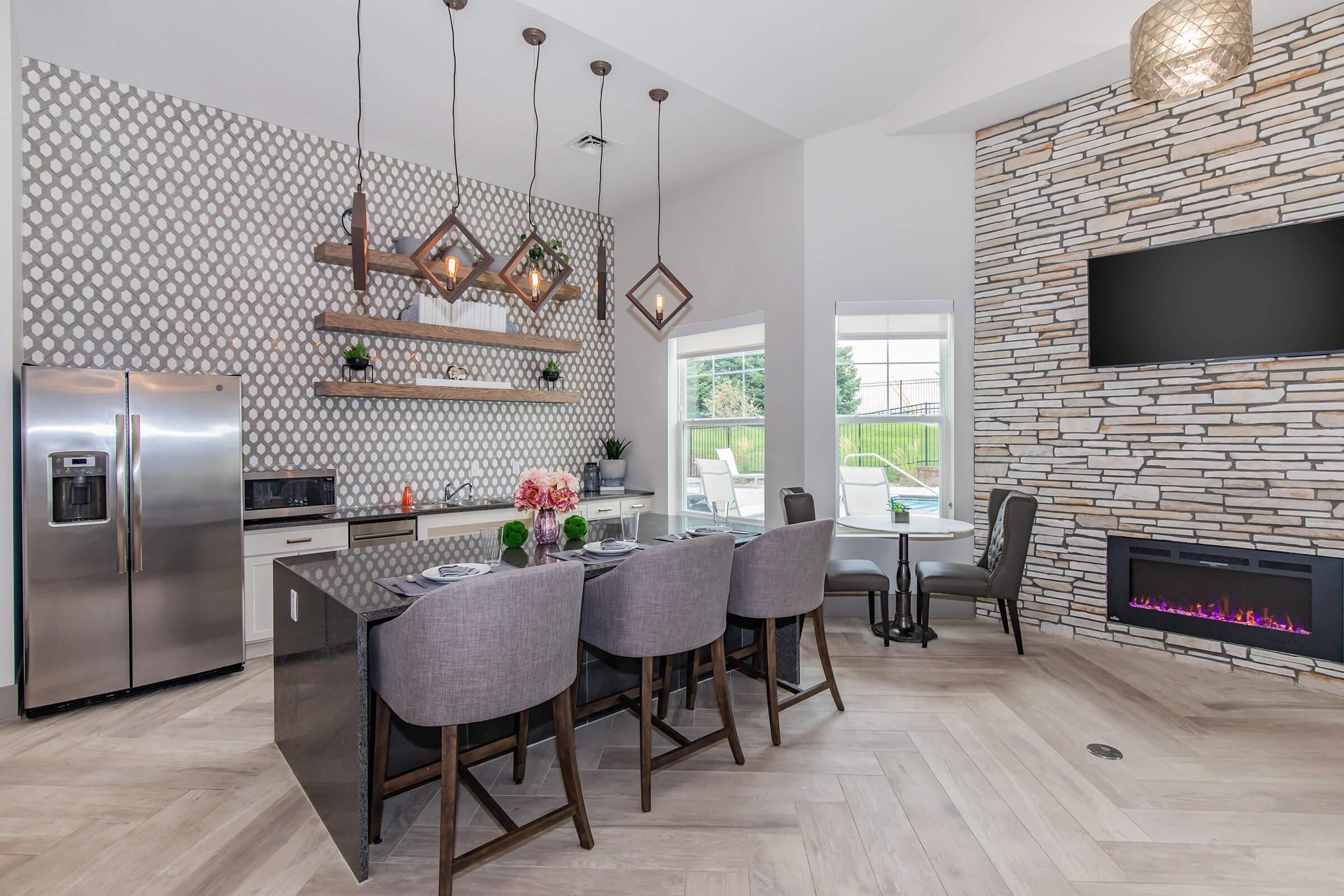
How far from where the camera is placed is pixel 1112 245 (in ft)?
12.8

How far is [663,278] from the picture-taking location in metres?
5.69

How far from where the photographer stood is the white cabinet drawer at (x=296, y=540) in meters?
3.64

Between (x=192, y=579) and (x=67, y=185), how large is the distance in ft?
7.34

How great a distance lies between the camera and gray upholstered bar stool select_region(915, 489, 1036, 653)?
3.77 meters

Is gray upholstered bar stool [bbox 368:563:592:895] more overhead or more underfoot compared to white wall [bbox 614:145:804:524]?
more underfoot

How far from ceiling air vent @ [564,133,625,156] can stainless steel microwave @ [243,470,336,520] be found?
9.18ft

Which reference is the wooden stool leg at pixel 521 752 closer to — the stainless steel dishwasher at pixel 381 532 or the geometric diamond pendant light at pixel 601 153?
the geometric diamond pendant light at pixel 601 153

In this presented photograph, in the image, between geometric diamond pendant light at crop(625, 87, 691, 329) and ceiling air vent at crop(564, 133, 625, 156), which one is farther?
ceiling air vent at crop(564, 133, 625, 156)

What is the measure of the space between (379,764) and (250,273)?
342 centimetres

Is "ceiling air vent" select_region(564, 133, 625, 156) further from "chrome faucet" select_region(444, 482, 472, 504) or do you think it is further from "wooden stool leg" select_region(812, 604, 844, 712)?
"wooden stool leg" select_region(812, 604, 844, 712)

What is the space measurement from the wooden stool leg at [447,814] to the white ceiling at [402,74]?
3196 mm

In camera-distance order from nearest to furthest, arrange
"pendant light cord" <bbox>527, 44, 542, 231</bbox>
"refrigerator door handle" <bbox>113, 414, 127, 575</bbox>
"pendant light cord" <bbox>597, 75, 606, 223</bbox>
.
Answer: "refrigerator door handle" <bbox>113, 414, 127, 575</bbox>, "pendant light cord" <bbox>527, 44, 542, 231</bbox>, "pendant light cord" <bbox>597, 75, 606, 223</bbox>

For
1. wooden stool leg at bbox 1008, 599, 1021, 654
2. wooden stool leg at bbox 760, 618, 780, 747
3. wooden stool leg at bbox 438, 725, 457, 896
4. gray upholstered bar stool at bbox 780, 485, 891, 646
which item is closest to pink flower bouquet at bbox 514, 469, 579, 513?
wooden stool leg at bbox 760, 618, 780, 747

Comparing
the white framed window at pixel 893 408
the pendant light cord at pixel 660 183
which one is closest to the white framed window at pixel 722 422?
the white framed window at pixel 893 408
